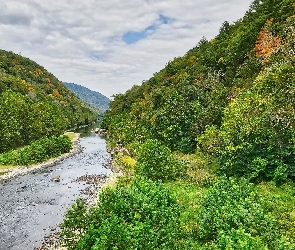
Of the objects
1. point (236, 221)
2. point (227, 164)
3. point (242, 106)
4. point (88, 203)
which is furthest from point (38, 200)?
point (236, 221)

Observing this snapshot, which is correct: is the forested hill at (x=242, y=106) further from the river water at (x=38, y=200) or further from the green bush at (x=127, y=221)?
the river water at (x=38, y=200)

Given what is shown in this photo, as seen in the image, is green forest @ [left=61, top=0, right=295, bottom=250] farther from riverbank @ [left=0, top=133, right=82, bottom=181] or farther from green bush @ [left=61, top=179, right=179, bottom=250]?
riverbank @ [left=0, top=133, right=82, bottom=181]

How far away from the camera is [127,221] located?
1917 cm

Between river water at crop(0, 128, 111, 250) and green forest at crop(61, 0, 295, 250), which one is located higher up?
green forest at crop(61, 0, 295, 250)

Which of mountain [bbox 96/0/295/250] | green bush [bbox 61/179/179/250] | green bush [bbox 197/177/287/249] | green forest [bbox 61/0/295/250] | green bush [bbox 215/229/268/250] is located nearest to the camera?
green bush [bbox 215/229/268/250]

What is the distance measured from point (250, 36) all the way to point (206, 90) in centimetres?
1210

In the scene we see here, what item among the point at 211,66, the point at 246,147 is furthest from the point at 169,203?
the point at 211,66

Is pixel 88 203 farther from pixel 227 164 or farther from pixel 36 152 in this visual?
pixel 36 152

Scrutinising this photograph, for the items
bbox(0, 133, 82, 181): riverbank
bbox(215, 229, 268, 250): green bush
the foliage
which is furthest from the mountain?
the foliage

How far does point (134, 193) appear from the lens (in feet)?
68.7

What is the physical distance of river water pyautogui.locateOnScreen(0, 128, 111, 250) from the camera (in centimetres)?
2551

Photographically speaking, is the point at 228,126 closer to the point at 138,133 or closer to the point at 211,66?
the point at 138,133

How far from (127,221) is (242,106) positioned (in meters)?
17.1

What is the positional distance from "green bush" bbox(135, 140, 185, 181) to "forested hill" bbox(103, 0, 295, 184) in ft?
15.3
